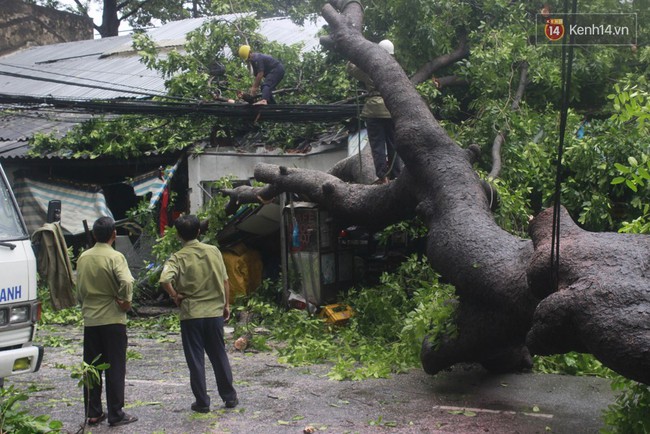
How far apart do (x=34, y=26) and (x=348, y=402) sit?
22.4 meters

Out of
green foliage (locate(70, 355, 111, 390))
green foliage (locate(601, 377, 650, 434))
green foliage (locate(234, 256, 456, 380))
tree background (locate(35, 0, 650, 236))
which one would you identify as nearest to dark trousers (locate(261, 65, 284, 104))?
tree background (locate(35, 0, 650, 236))

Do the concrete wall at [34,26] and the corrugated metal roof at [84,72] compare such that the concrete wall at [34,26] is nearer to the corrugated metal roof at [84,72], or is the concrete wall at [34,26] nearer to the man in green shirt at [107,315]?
the corrugated metal roof at [84,72]

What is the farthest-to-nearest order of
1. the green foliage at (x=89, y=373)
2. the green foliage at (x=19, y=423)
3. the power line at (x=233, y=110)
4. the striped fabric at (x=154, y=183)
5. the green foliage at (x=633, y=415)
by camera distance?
the striped fabric at (x=154, y=183), the power line at (x=233, y=110), the green foliage at (x=89, y=373), the green foliage at (x=19, y=423), the green foliage at (x=633, y=415)

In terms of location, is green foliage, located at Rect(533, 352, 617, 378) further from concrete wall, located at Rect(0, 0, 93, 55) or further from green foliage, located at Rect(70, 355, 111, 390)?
concrete wall, located at Rect(0, 0, 93, 55)

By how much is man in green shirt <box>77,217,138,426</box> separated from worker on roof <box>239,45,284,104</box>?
6.85 m

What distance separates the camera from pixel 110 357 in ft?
18.3

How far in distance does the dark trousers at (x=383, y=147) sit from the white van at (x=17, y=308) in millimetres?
4774

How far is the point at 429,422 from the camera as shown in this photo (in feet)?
18.6

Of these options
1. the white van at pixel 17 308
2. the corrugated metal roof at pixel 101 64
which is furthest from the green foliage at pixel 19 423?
the corrugated metal roof at pixel 101 64

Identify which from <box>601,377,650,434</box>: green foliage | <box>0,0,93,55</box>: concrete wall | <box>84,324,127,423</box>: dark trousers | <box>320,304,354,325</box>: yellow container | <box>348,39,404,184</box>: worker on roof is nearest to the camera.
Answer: <box>601,377,650,434</box>: green foliage

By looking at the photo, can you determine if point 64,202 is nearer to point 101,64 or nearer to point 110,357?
point 101,64

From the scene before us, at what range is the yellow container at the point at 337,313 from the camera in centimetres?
948

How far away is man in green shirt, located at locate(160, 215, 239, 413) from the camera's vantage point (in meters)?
5.86

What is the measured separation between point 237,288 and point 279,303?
68 cm
